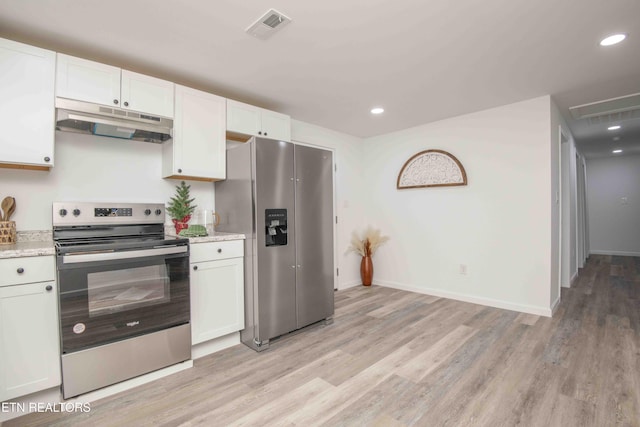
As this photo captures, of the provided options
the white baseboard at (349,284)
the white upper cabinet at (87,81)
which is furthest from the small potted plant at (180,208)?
the white baseboard at (349,284)

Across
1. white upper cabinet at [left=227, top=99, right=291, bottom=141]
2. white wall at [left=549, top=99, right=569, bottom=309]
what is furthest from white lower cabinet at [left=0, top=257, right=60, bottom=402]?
white wall at [left=549, top=99, right=569, bottom=309]

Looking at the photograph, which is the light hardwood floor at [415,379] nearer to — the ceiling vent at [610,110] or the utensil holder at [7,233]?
the utensil holder at [7,233]

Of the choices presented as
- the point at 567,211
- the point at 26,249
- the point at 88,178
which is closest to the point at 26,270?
the point at 26,249

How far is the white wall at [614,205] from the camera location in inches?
271

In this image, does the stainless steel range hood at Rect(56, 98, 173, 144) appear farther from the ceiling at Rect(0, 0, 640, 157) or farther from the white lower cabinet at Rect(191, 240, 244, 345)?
the white lower cabinet at Rect(191, 240, 244, 345)

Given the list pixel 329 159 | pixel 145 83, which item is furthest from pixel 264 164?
pixel 145 83

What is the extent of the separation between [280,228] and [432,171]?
246cm

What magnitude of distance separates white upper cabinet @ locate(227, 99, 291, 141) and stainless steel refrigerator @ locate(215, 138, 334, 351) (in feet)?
0.74

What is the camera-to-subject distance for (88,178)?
2.37 m

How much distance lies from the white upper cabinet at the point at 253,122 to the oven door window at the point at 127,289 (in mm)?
1441

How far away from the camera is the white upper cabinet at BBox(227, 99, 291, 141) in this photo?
9.26ft

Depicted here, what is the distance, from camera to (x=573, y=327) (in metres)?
2.95

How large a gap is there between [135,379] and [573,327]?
3.91m

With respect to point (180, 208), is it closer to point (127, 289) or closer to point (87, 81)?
point (127, 289)
